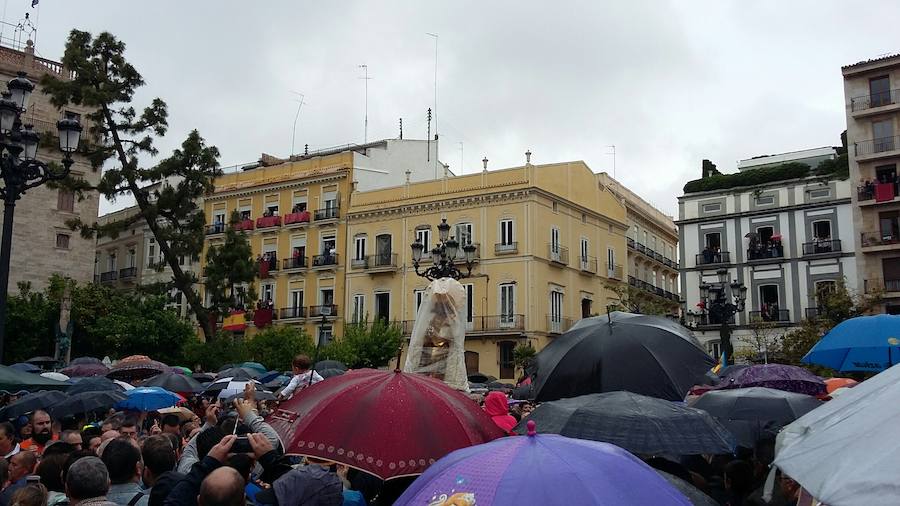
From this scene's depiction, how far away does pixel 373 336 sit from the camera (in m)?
37.1

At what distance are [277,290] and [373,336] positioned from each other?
1322 centimetres

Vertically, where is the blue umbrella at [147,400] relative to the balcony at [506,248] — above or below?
below

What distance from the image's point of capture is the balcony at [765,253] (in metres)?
42.2

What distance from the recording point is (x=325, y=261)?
153ft

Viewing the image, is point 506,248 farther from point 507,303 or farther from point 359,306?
point 359,306

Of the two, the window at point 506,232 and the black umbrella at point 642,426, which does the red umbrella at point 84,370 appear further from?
the window at point 506,232

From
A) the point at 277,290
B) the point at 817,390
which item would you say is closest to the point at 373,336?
the point at 277,290

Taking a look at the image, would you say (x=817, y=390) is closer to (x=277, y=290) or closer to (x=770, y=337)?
(x=770, y=337)

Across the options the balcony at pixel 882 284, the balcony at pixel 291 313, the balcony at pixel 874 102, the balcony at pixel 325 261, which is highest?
the balcony at pixel 874 102

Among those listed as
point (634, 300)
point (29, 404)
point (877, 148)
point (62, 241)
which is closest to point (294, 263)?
point (62, 241)

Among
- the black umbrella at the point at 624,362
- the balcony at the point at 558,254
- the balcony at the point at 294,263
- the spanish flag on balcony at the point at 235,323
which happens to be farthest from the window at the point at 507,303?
the black umbrella at the point at 624,362

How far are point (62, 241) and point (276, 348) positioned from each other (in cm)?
1335

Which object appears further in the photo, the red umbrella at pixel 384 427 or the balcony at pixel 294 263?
the balcony at pixel 294 263

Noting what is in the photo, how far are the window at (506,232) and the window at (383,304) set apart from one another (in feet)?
23.4
